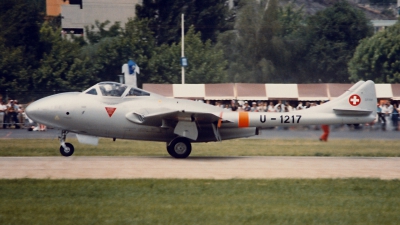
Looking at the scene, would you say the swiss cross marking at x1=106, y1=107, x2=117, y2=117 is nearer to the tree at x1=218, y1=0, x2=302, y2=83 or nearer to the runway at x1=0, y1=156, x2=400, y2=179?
the runway at x1=0, y1=156, x2=400, y2=179

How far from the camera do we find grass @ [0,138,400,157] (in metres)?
21.4

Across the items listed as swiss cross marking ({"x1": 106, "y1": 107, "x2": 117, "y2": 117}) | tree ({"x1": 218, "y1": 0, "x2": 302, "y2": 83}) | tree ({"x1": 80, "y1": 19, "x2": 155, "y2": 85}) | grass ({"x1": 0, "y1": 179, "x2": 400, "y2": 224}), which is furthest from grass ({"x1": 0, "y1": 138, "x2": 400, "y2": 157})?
tree ({"x1": 218, "y1": 0, "x2": 302, "y2": 83})

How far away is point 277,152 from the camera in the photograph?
2222 cm

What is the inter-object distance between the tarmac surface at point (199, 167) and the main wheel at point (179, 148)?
25 cm

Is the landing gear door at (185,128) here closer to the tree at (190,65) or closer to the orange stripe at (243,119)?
the orange stripe at (243,119)

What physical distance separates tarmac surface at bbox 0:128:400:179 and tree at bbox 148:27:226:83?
37980mm

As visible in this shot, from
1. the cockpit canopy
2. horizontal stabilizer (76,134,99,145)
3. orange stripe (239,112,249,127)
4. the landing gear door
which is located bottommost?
horizontal stabilizer (76,134,99,145)

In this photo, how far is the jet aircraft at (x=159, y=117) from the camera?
1881 cm

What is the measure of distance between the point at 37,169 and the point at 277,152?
9387mm

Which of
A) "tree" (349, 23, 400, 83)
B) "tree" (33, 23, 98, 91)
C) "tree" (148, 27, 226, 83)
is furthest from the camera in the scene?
"tree" (349, 23, 400, 83)

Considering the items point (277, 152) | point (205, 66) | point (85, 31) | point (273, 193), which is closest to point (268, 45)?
point (205, 66)

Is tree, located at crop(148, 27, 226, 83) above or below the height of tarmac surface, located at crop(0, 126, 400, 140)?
above

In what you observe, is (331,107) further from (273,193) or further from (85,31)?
(85,31)

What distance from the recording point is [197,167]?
16938mm
